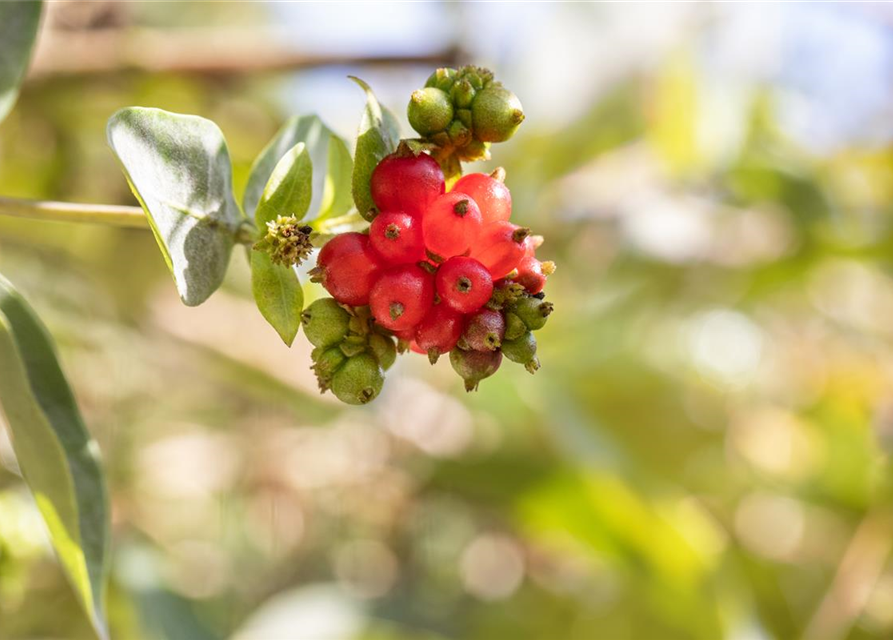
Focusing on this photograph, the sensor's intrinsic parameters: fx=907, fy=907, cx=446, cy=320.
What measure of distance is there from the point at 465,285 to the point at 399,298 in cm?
5

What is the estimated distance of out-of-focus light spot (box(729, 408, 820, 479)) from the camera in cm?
238

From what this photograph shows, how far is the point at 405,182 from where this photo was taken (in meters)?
0.67

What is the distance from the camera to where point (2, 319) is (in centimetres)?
68

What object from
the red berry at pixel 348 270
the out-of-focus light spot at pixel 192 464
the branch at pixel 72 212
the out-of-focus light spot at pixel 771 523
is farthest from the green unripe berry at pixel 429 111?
the out-of-focus light spot at pixel 771 523

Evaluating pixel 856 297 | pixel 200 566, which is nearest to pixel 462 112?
pixel 200 566

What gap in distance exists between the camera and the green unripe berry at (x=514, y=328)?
2.21ft

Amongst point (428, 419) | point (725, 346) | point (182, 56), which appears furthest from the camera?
point (725, 346)

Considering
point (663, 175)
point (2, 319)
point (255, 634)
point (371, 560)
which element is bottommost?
point (371, 560)

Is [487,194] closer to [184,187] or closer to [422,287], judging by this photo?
[422,287]

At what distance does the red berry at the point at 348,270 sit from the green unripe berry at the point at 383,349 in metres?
0.04

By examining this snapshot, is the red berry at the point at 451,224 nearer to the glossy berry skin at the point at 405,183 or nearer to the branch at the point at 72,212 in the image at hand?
the glossy berry skin at the point at 405,183

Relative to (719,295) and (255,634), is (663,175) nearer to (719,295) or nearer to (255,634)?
(719,295)

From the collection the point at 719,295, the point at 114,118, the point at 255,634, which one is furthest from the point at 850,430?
the point at 114,118

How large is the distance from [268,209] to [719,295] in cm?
198
